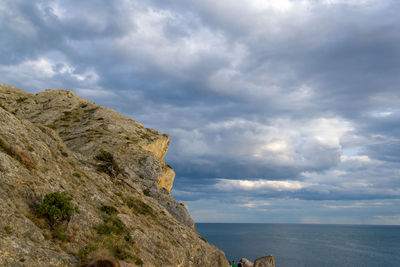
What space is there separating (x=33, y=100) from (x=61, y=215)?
59.4 metres

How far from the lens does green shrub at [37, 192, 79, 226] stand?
20781 millimetres

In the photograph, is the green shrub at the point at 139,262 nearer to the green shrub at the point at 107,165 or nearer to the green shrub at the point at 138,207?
the green shrub at the point at 138,207

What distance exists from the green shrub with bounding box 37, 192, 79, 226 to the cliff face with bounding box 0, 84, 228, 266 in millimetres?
401

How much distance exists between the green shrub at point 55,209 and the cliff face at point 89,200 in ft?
1.32

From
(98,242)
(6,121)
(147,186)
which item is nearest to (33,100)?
(147,186)

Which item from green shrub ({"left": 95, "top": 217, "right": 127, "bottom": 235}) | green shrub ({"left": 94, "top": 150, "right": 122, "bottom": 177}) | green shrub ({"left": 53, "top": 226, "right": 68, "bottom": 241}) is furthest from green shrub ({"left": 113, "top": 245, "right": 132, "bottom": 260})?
green shrub ({"left": 94, "top": 150, "right": 122, "bottom": 177})

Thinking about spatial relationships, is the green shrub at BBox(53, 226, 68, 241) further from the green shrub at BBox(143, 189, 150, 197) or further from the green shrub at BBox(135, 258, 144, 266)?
the green shrub at BBox(143, 189, 150, 197)

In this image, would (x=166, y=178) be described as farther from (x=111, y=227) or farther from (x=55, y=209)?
(x=55, y=209)

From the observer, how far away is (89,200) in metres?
28.0

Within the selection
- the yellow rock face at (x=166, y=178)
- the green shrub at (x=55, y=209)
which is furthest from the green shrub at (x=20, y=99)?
the green shrub at (x=55, y=209)

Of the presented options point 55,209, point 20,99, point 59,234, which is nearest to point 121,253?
point 59,234

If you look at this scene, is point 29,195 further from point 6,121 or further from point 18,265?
point 6,121

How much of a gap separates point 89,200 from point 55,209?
715 cm

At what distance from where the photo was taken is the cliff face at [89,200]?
1869 cm
